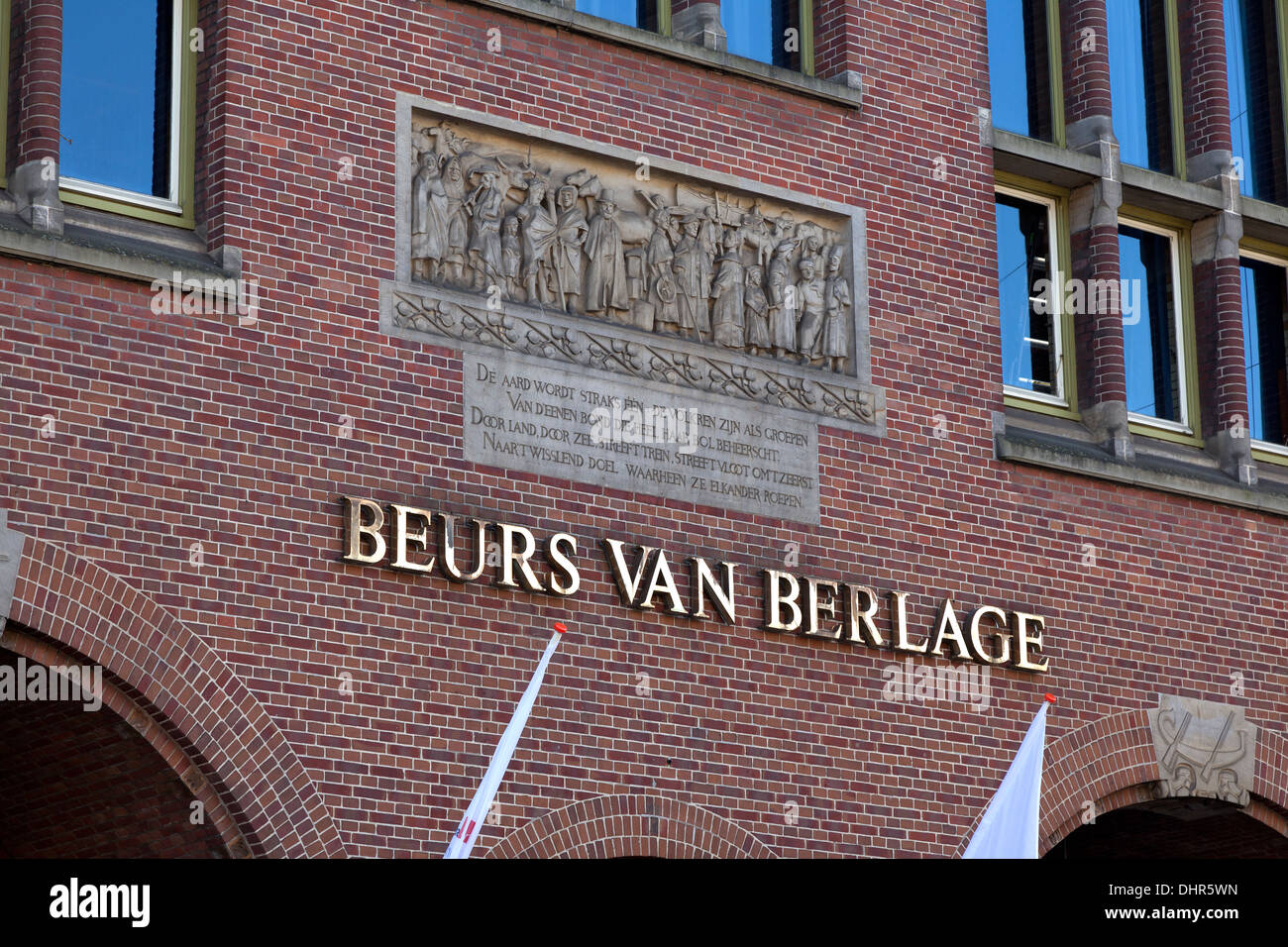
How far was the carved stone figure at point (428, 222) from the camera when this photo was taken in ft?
49.5

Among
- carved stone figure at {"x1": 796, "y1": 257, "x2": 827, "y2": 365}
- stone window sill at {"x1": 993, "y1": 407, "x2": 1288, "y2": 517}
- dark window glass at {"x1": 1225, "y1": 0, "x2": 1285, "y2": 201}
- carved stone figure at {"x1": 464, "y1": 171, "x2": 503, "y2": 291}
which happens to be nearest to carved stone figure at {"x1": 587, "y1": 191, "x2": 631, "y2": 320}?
carved stone figure at {"x1": 464, "y1": 171, "x2": 503, "y2": 291}

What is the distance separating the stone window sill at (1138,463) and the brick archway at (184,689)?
248 inches

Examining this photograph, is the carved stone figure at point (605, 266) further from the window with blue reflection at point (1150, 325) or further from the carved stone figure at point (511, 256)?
the window with blue reflection at point (1150, 325)

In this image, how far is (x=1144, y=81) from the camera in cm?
2033

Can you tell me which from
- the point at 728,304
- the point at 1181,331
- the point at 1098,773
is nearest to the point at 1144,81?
the point at 1181,331

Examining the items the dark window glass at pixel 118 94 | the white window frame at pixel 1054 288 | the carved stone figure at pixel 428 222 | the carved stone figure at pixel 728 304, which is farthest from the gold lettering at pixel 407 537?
the white window frame at pixel 1054 288

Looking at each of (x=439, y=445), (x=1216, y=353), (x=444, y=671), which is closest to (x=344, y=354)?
(x=439, y=445)

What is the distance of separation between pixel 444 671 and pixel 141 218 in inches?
129

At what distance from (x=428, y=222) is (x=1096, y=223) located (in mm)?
6165

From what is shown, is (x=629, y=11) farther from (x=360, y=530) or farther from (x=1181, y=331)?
(x=1181, y=331)

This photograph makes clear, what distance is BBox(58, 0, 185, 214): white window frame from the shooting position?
1433 centimetres
